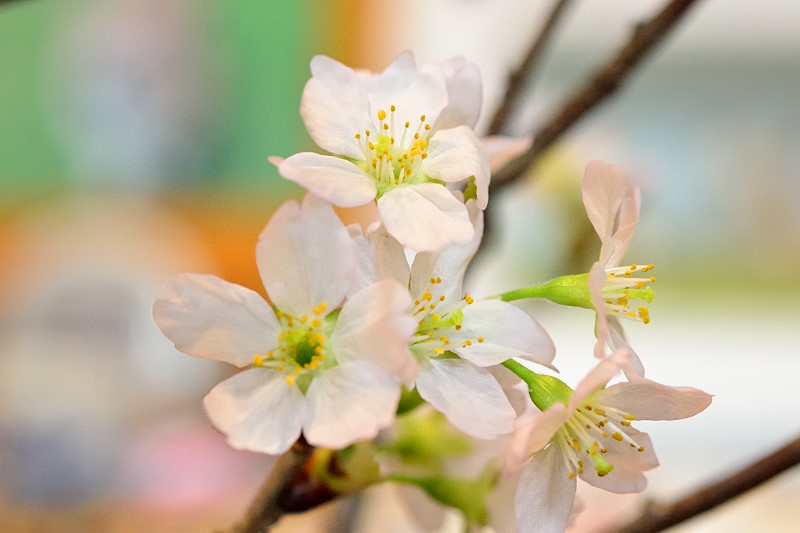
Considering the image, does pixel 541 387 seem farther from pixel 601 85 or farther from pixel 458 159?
pixel 601 85

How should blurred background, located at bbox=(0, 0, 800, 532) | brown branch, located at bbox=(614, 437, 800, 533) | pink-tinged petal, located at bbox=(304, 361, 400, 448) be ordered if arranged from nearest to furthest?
pink-tinged petal, located at bbox=(304, 361, 400, 448)
brown branch, located at bbox=(614, 437, 800, 533)
blurred background, located at bbox=(0, 0, 800, 532)

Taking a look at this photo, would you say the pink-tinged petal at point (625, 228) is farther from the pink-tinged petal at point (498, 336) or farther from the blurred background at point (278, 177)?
the blurred background at point (278, 177)

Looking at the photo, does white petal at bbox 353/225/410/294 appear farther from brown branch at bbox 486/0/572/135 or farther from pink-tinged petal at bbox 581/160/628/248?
brown branch at bbox 486/0/572/135

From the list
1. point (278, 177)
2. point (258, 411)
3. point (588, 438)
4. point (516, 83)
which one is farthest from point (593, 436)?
point (278, 177)

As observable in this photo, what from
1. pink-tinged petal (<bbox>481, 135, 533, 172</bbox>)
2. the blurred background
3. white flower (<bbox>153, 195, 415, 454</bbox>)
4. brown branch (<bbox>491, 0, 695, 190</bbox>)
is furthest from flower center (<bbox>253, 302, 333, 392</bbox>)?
the blurred background

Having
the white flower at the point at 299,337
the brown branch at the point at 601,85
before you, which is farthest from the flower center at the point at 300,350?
the brown branch at the point at 601,85

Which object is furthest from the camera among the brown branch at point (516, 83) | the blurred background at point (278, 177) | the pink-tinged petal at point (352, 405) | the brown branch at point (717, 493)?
the blurred background at point (278, 177)

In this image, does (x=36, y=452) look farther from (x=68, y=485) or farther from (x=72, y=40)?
(x=72, y=40)
